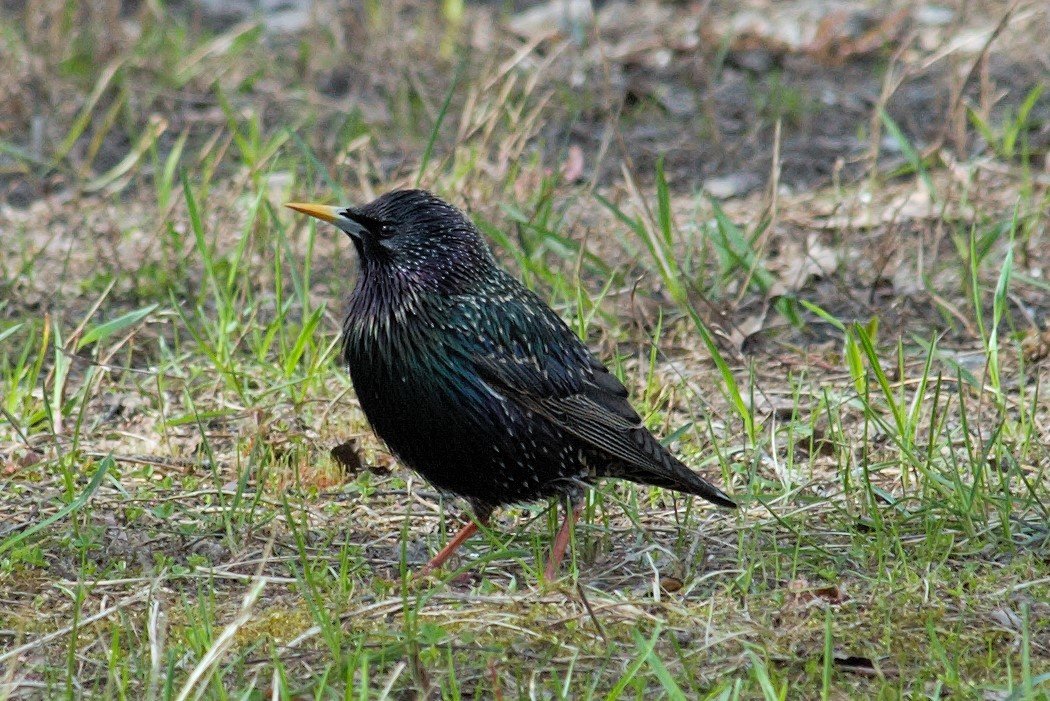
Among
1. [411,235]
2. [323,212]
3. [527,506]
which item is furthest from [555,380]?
[323,212]

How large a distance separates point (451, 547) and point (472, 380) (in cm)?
44

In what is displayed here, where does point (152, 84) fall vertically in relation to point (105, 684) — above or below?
above

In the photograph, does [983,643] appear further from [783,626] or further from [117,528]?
[117,528]

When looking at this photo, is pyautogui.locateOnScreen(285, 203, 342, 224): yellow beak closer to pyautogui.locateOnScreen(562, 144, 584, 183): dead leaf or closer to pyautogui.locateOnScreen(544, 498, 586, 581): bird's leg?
pyautogui.locateOnScreen(544, 498, 586, 581): bird's leg

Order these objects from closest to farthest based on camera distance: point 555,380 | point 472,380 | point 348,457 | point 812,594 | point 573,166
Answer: point 812,594, point 472,380, point 555,380, point 348,457, point 573,166

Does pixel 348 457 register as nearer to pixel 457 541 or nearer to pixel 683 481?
pixel 457 541

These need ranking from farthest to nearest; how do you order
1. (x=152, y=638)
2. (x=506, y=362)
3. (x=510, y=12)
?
(x=510, y=12) → (x=506, y=362) → (x=152, y=638)

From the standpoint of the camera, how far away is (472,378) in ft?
12.1

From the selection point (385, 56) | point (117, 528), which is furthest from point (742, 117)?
point (117, 528)

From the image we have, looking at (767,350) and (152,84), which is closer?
(767,350)

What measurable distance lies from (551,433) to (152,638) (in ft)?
4.17

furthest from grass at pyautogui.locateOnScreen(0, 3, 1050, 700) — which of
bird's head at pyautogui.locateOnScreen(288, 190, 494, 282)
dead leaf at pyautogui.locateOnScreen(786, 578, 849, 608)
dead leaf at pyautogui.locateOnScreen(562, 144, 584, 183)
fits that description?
bird's head at pyautogui.locateOnScreen(288, 190, 494, 282)

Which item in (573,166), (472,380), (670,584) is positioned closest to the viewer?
(670,584)

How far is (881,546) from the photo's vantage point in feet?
11.4
